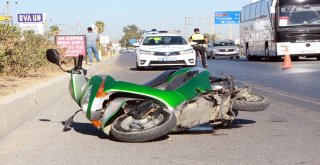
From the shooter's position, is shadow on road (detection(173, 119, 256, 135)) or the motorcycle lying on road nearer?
the motorcycle lying on road

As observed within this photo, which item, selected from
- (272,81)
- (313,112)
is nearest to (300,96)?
(313,112)

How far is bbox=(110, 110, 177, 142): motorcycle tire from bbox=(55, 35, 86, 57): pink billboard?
17.5 metres

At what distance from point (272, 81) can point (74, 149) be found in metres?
11.0

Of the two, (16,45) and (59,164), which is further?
(16,45)

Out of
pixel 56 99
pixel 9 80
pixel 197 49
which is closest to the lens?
pixel 56 99

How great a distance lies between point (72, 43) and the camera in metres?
24.5

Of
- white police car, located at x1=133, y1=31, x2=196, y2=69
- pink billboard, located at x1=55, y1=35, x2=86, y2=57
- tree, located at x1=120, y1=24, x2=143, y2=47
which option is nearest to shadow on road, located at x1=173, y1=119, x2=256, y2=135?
white police car, located at x1=133, y1=31, x2=196, y2=69

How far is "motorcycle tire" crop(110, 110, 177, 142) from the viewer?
680 cm

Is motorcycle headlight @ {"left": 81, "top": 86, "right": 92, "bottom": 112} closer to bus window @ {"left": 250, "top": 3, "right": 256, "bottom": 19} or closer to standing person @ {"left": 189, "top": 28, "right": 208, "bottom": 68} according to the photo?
standing person @ {"left": 189, "top": 28, "right": 208, "bottom": 68}

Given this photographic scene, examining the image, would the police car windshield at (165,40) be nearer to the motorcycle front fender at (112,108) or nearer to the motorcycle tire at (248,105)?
the motorcycle tire at (248,105)

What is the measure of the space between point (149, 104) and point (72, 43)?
59.2ft

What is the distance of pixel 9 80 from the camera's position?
592 inches

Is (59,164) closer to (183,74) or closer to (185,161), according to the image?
(185,161)

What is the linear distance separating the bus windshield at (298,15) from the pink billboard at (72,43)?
10880mm
